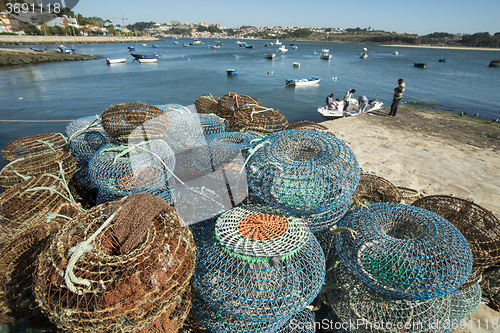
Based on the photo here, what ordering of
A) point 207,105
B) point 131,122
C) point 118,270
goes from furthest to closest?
point 207,105 → point 131,122 → point 118,270

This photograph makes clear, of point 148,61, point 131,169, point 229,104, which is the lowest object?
point 148,61

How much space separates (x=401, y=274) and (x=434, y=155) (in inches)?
270

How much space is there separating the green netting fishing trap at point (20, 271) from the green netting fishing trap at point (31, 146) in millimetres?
2326

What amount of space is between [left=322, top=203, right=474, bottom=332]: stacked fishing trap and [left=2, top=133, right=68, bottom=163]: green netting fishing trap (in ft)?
16.6

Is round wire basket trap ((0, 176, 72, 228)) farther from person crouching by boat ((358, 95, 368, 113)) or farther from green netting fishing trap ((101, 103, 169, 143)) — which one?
person crouching by boat ((358, 95, 368, 113))

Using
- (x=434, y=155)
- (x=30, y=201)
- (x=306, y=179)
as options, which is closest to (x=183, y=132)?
(x=30, y=201)

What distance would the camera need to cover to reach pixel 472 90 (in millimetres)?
27719

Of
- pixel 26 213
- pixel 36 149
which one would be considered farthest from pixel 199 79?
pixel 26 213

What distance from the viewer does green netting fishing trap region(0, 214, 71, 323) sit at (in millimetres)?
2150

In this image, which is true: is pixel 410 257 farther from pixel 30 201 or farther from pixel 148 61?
pixel 148 61

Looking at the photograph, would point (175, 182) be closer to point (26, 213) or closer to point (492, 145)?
point (26, 213)

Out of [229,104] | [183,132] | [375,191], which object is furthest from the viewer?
[229,104]

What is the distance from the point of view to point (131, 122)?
148 inches

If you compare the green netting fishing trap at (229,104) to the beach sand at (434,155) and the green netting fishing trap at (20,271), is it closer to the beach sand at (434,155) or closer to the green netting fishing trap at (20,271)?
the beach sand at (434,155)
